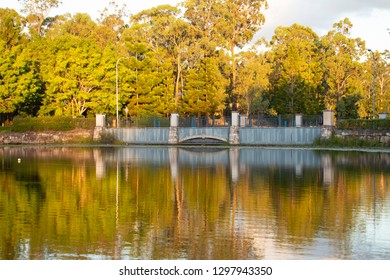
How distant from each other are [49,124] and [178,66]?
25.5 metres

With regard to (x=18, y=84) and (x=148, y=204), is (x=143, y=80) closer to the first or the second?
(x=18, y=84)

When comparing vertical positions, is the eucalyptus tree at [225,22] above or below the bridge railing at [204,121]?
above

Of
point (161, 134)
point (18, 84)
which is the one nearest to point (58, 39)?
point (18, 84)

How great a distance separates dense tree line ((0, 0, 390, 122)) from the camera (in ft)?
266

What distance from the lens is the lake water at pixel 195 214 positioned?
1491cm

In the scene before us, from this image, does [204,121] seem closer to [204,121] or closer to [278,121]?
[204,121]

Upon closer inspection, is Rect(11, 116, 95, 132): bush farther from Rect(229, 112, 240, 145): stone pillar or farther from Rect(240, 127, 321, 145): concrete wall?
Rect(240, 127, 321, 145): concrete wall

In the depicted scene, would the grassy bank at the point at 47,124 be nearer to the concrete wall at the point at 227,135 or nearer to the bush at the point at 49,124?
the bush at the point at 49,124

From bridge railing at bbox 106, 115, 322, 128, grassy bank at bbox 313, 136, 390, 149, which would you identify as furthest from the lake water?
bridge railing at bbox 106, 115, 322, 128

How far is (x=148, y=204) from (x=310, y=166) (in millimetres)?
18285

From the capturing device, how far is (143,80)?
82.5m

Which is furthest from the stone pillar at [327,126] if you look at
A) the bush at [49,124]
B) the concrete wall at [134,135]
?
the bush at [49,124]

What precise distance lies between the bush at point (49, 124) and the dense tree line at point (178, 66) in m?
3.35
